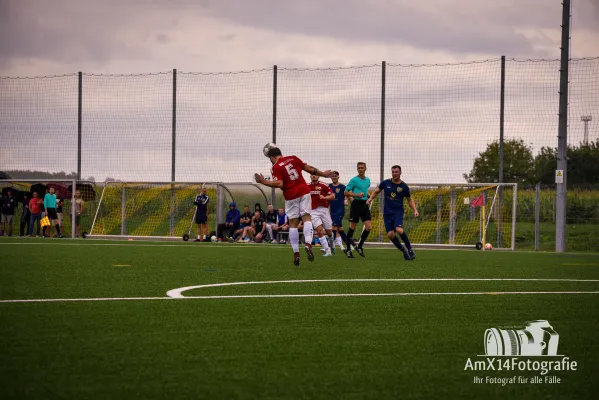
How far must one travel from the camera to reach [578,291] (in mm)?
9445

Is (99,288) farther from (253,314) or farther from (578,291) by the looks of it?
(578,291)

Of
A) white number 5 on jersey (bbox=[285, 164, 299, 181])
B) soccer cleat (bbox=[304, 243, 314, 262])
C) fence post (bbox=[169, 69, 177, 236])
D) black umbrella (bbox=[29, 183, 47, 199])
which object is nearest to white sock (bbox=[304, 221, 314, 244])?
soccer cleat (bbox=[304, 243, 314, 262])

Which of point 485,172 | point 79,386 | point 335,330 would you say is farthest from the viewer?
point 485,172

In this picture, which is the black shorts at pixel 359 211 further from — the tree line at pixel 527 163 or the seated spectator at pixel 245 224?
the seated spectator at pixel 245 224

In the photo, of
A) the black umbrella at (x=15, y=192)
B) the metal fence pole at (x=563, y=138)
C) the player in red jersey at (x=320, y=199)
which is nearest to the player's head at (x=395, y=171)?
the player in red jersey at (x=320, y=199)

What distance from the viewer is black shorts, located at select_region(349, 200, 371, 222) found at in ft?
63.1

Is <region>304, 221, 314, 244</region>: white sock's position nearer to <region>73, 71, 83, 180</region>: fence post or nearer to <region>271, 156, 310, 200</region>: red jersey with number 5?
<region>271, 156, 310, 200</region>: red jersey with number 5

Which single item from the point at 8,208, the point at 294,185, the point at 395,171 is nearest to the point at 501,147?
the point at 395,171

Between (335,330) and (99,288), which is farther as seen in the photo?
(99,288)

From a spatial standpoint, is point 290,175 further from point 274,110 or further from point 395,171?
point 274,110

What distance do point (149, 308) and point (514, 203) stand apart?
20666 mm

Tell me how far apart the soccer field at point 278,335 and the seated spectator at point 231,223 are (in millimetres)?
17228

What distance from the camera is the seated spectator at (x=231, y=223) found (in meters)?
28.5

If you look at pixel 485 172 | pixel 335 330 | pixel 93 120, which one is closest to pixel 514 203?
pixel 485 172
